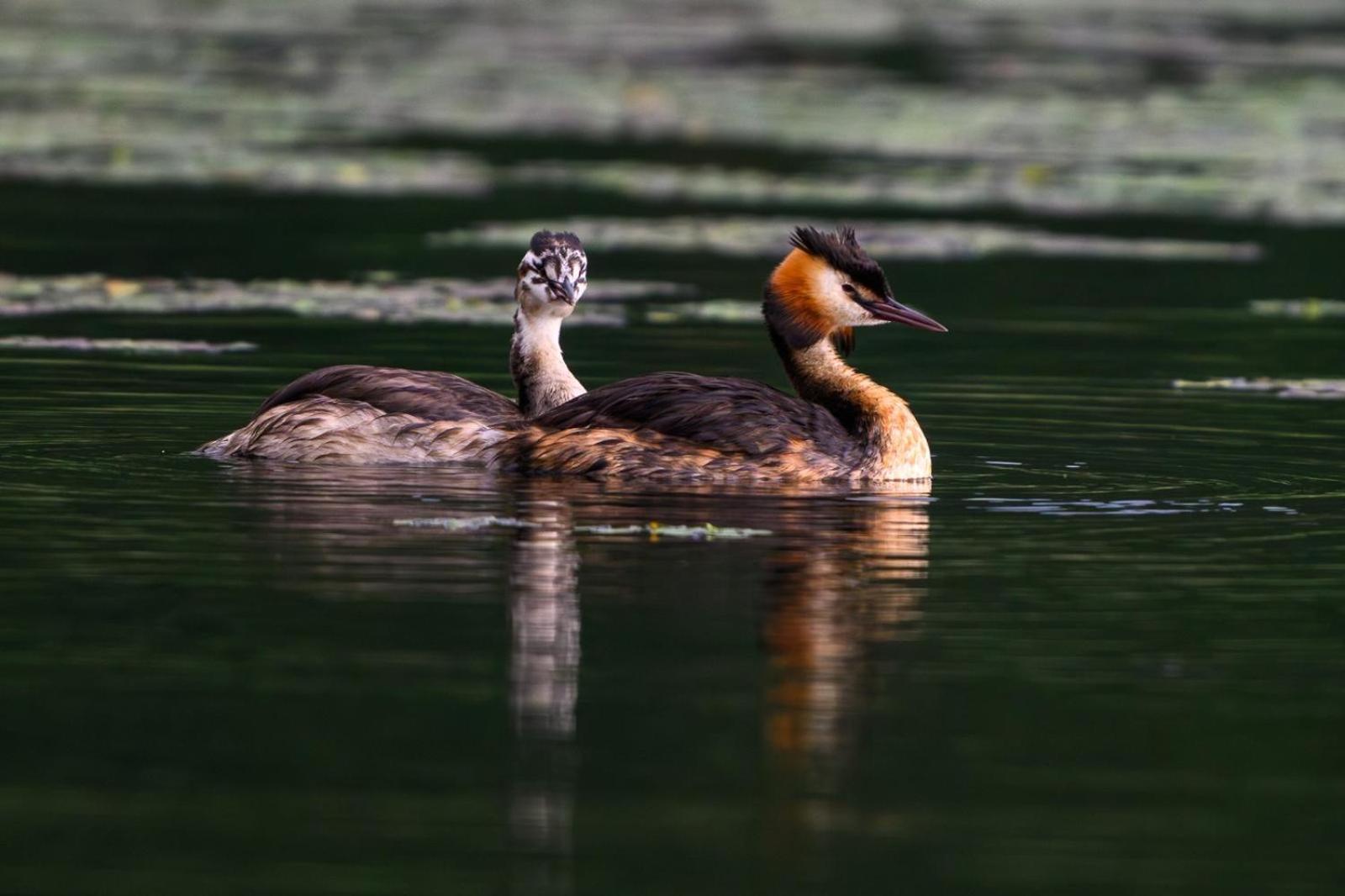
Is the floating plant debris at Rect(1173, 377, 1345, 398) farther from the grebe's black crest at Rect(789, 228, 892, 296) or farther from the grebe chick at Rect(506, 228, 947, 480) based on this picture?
the grebe's black crest at Rect(789, 228, 892, 296)

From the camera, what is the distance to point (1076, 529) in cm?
1029

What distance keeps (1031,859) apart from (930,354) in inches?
439

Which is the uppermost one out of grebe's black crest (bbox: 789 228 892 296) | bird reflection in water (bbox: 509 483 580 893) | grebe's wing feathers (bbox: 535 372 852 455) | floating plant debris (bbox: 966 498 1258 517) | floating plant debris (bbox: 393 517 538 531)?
grebe's black crest (bbox: 789 228 892 296)

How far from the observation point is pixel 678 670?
25.1 ft

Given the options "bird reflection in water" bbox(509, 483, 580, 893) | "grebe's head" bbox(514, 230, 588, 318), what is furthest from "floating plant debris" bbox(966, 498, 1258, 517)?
"grebe's head" bbox(514, 230, 588, 318)

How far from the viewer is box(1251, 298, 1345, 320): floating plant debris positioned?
1880 centimetres

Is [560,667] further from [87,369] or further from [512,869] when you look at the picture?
[87,369]

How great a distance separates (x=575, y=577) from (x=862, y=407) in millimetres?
3435

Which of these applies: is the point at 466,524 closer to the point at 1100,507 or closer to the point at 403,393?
the point at 403,393

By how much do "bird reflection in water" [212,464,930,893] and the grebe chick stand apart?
15 cm

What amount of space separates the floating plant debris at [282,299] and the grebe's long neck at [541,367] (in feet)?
13.7

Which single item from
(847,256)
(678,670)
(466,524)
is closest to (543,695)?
(678,670)

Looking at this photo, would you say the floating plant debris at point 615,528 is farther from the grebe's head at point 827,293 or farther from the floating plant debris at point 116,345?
the floating plant debris at point 116,345

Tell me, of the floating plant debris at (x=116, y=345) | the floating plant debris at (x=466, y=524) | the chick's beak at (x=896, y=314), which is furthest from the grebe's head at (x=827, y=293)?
the floating plant debris at (x=116, y=345)
